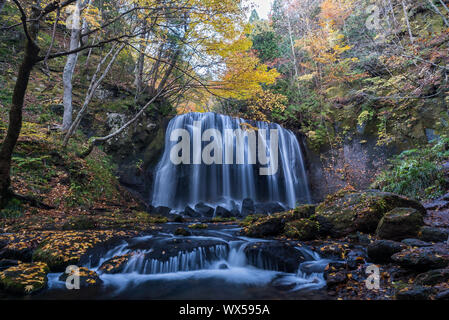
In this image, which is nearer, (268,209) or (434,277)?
(434,277)

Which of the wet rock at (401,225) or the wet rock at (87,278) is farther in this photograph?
the wet rock at (401,225)

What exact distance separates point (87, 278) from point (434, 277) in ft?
15.6

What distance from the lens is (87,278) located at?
3.57 meters

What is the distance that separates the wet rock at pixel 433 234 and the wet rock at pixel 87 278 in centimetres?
563

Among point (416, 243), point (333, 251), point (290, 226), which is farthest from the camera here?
point (290, 226)

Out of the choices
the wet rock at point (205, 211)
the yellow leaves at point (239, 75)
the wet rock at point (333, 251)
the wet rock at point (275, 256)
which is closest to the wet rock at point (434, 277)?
the wet rock at point (333, 251)

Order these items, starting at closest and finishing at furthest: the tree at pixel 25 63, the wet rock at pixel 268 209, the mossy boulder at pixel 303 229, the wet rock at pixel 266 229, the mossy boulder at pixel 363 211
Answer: the tree at pixel 25 63 < the mossy boulder at pixel 363 211 < the mossy boulder at pixel 303 229 < the wet rock at pixel 266 229 < the wet rock at pixel 268 209

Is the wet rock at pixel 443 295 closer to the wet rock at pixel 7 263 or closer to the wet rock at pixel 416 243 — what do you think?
the wet rock at pixel 416 243

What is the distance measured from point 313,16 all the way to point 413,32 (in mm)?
12684

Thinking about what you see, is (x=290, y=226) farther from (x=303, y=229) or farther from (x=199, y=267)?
(x=199, y=267)

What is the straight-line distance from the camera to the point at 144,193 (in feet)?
39.2

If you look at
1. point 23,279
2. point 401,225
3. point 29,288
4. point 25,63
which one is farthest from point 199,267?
point 25,63

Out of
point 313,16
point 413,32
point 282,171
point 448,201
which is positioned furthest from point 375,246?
point 313,16

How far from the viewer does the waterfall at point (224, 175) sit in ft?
42.0
